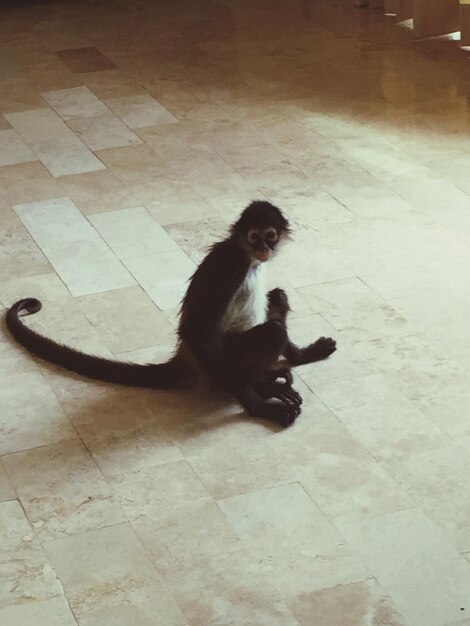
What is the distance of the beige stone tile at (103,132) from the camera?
19.0ft

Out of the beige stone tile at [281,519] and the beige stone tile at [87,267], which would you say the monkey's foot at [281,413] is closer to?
the beige stone tile at [281,519]

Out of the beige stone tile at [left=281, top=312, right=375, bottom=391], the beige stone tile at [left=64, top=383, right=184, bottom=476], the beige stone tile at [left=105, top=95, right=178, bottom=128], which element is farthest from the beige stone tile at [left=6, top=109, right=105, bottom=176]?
the beige stone tile at [left=64, top=383, right=184, bottom=476]

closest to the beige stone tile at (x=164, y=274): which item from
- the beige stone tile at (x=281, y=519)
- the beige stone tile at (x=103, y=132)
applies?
the beige stone tile at (x=281, y=519)

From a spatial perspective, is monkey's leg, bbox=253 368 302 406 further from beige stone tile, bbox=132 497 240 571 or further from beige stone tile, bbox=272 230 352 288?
beige stone tile, bbox=272 230 352 288

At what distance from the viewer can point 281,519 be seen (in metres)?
3.15

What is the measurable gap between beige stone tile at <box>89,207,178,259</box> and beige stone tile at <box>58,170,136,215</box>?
0.07 m

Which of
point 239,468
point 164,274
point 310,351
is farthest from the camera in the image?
point 164,274

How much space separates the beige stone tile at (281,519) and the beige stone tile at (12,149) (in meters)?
2.86

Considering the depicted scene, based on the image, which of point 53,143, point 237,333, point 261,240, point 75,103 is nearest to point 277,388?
point 237,333

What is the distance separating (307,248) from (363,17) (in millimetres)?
3379

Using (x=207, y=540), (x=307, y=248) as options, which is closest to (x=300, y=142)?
(x=307, y=248)

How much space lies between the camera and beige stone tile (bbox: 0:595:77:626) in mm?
2828

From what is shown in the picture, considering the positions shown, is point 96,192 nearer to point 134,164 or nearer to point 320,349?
point 134,164

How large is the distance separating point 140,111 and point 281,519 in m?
3.46
